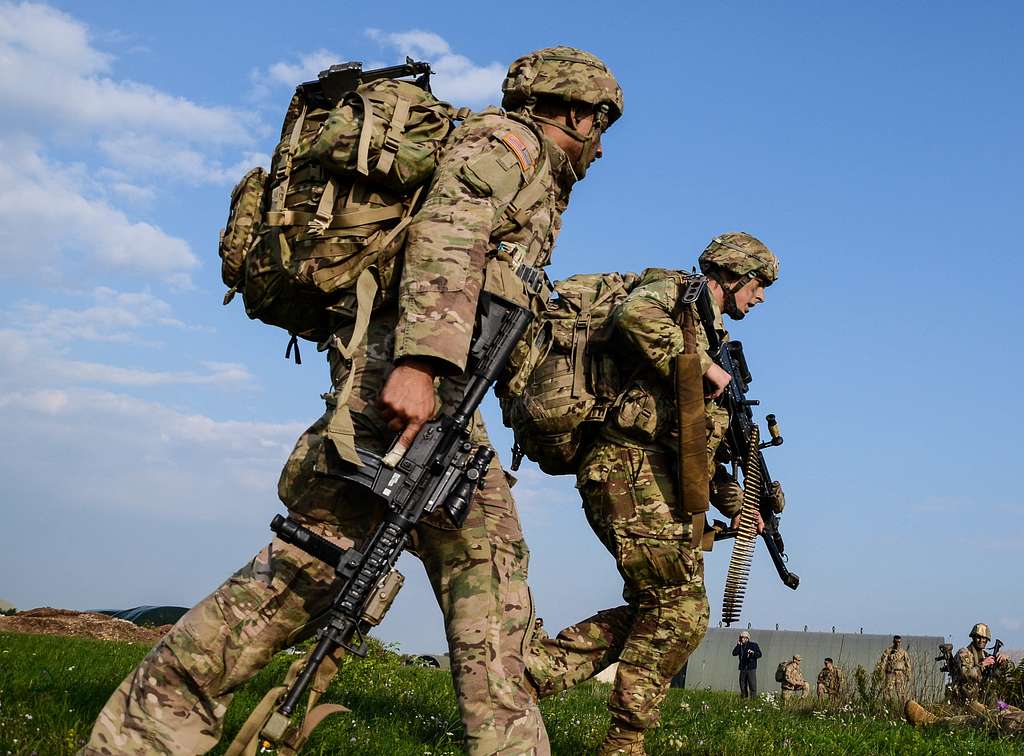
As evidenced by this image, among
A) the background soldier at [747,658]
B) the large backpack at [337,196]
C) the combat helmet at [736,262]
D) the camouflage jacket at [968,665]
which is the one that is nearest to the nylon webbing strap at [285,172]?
the large backpack at [337,196]

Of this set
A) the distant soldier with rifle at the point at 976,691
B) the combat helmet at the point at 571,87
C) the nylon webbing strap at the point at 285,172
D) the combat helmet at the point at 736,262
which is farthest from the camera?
the distant soldier with rifle at the point at 976,691

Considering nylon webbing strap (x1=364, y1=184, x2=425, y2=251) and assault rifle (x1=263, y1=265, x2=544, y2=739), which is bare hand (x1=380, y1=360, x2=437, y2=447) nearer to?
assault rifle (x1=263, y1=265, x2=544, y2=739)

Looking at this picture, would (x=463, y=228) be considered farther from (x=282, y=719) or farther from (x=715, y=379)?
(x=715, y=379)

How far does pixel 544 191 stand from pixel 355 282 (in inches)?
26.4

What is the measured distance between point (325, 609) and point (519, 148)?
1.49 metres

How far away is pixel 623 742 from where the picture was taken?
219 inches

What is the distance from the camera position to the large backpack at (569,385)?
5.93 metres

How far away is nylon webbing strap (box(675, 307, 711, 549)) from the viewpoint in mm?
5859

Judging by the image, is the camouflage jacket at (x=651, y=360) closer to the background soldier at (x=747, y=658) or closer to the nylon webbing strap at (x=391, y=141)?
the nylon webbing strap at (x=391, y=141)

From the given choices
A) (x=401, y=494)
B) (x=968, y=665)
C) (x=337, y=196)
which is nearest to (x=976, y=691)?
(x=968, y=665)

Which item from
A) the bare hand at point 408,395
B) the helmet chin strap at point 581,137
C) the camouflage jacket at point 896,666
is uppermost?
the helmet chin strap at point 581,137

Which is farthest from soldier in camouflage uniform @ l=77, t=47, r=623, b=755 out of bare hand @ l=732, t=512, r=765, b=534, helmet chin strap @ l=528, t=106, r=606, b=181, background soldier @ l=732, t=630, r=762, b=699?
background soldier @ l=732, t=630, r=762, b=699

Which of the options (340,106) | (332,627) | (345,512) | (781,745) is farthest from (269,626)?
(781,745)

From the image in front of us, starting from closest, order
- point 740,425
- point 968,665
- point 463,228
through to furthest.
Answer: point 463,228 → point 740,425 → point 968,665
